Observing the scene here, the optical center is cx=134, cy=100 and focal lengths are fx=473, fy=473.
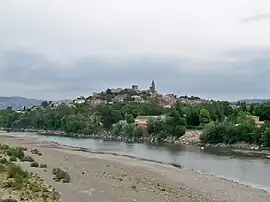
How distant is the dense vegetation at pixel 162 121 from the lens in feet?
282

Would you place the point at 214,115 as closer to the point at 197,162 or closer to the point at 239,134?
the point at 239,134

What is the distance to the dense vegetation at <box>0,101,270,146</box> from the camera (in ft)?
282

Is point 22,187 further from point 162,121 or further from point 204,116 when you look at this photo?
point 204,116

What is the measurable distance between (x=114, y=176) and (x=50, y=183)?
32.7 feet

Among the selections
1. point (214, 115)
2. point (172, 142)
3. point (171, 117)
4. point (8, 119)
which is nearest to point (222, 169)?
point (172, 142)

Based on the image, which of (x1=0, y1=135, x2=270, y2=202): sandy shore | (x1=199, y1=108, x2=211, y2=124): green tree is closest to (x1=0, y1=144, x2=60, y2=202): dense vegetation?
(x1=0, y1=135, x2=270, y2=202): sandy shore

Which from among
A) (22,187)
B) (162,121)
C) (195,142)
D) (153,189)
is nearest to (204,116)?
(162,121)

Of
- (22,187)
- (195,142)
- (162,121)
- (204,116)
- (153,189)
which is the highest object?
(204,116)

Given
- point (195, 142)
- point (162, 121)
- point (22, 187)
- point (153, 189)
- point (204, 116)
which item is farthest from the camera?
point (204, 116)

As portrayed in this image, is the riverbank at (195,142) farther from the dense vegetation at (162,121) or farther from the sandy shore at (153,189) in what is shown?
the sandy shore at (153,189)

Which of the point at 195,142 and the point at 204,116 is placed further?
the point at 204,116

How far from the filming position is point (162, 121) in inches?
4183

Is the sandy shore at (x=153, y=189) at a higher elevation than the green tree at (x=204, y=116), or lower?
lower

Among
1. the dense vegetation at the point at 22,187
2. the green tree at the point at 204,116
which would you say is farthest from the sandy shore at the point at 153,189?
the green tree at the point at 204,116
